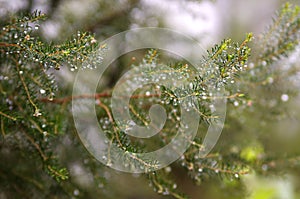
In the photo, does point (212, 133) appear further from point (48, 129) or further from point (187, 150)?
point (48, 129)

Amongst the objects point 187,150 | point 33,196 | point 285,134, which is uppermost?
point 285,134

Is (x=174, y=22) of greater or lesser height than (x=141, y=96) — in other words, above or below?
above

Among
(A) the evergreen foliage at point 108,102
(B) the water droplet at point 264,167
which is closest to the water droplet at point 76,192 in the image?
(A) the evergreen foliage at point 108,102

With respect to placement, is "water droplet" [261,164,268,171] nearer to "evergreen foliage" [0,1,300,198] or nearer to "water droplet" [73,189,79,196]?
"evergreen foliage" [0,1,300,198]

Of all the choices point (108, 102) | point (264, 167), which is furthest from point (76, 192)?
point (264, 167)

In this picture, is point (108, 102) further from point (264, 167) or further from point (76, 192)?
point (264, 167)

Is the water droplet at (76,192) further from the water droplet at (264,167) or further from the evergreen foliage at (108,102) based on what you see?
the water droplet at (264,167)

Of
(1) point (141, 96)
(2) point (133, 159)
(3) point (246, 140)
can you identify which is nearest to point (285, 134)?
(3) point (246, 140)

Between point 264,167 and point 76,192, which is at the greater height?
point 264,167

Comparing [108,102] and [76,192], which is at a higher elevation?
[108,102]

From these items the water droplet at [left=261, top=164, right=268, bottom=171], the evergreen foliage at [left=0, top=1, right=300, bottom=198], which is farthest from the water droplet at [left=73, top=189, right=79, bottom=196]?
the water droplet at [left=261, top=164, right=268, bottom=171]

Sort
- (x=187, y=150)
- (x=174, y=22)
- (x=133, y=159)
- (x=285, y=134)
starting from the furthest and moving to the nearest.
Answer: (x=285, y=134)
(x=174, y=22)
(x=187, y=150)
(x=133, y=159)
